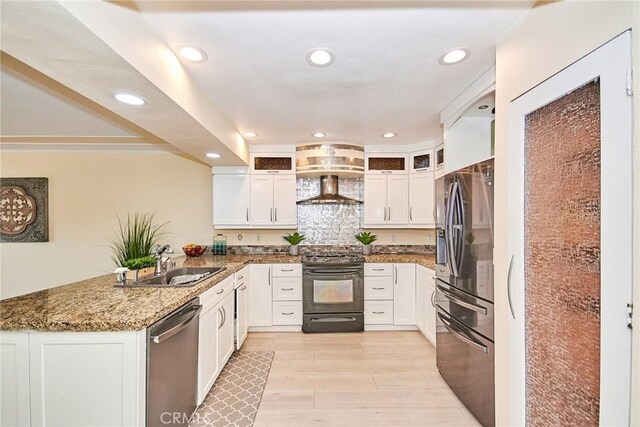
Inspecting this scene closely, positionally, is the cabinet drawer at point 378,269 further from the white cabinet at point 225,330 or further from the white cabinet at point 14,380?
the white cabinet at point 14,380

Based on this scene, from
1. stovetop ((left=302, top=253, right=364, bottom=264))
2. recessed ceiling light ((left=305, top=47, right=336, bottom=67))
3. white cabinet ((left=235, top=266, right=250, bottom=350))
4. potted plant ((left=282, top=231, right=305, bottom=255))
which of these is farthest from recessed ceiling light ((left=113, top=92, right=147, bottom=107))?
potted plant ((left=282, top=231, right=305, bottom=255))

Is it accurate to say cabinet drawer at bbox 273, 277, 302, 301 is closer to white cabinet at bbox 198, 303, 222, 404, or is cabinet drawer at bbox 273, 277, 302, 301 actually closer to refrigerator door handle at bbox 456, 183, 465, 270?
white cabinet at bbox 198, 303, 222, 404

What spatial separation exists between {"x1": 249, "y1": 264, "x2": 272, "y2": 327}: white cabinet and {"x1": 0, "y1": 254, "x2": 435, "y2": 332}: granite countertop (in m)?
1.43

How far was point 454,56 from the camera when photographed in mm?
1710

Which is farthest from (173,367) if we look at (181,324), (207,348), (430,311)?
(430,311)

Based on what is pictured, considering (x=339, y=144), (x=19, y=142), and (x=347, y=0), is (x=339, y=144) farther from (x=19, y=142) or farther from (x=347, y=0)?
(x=19, y=142)

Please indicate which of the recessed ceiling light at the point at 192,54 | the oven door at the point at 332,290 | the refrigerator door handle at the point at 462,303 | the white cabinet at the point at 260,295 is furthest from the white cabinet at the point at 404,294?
the recessed ceiling light at the point at 192,54

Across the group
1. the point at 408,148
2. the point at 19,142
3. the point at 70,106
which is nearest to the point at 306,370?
the point at 408,148

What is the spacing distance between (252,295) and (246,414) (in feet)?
5.16

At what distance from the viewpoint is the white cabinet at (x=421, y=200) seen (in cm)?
367

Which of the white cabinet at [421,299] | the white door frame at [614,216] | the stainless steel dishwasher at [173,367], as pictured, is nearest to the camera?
the white door frame at [614,216]

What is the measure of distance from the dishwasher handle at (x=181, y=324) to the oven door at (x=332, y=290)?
170 cm

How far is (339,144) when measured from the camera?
3637 millimetres

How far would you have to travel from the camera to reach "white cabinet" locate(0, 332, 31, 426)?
1268 millimetres
